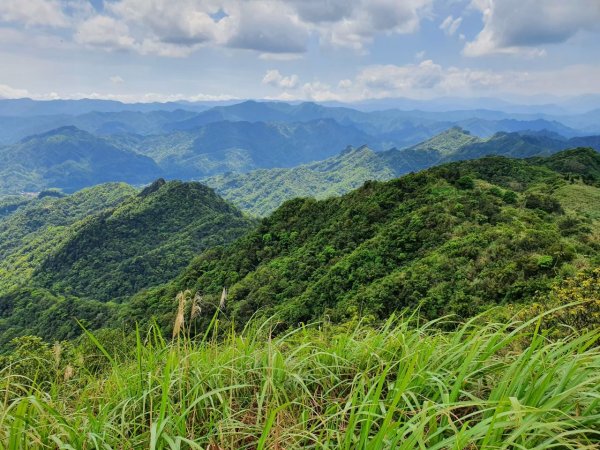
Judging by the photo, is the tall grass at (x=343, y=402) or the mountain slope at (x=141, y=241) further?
the mountain slope at (x=141, y=241)

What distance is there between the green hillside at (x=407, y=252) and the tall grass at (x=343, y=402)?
45.1 feet

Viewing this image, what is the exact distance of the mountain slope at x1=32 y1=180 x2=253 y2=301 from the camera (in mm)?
91188

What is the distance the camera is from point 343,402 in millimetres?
3324

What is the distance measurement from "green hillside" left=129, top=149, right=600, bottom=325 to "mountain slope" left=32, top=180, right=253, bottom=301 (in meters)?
44.8

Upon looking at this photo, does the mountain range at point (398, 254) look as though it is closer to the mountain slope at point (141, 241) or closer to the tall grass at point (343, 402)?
the tall grass at point (343, 402)

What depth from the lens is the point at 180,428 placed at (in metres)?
2.88

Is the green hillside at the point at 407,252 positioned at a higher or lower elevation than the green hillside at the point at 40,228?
higher

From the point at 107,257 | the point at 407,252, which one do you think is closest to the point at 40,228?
the point at 107,257

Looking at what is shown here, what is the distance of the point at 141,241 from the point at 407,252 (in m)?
97.2

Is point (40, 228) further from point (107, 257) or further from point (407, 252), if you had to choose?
point (407, 252)

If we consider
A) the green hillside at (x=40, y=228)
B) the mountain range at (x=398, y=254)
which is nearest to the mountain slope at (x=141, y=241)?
the mountain range at (x=398, y=254)

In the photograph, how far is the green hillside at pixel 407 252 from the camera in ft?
64.2

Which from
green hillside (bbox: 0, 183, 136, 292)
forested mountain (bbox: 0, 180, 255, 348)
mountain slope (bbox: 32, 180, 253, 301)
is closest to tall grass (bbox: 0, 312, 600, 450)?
forested mountain (bbox: 0, 180, 255, 348)

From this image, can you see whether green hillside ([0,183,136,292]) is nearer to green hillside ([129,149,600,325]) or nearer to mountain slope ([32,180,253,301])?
mountain slope ([32,180,253,301])
